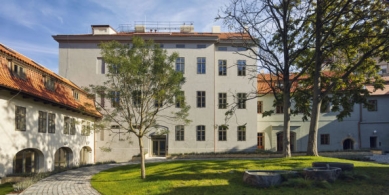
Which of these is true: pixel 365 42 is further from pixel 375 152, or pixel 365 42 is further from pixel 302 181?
pixel 375 152

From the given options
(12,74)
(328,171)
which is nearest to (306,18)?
(328,171)

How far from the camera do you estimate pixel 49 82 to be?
21.1 m

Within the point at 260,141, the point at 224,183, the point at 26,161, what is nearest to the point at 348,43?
the point at 224,183

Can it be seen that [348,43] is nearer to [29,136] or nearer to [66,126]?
[29,136]

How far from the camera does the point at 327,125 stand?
33.3 m

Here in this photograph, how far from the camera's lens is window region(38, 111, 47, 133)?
18503 millimetres

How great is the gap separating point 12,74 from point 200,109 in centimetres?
1870

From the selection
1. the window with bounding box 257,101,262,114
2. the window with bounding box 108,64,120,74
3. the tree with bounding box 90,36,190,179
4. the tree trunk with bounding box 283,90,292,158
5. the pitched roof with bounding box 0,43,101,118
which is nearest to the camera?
the tree with bounding box 90,36,190,179

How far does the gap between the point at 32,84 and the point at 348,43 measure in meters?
18.0

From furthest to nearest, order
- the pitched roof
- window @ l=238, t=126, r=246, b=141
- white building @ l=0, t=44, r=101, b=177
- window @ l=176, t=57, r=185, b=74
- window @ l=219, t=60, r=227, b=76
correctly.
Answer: window @ l=219, t=60, r=227, b=76 < window @ l=176, t=57, r=185, b=74 < window @ l=238, t=126, r=246, b=141 < the pitched roof < white building @ l=0, t=44, r=101, b=177

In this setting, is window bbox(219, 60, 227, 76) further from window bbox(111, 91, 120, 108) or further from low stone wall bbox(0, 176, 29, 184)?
low stone wall bbox(0, 176, 29, 184)

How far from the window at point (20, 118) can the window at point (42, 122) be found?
1.61 m

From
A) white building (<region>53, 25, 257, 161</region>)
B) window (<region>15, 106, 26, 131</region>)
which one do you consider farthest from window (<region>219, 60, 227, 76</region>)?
window (<region>15, 106, 26, 131</region>)

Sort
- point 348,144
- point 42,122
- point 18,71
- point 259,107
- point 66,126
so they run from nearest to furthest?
point 18,71, point 42,122, point 66,126, point 348,144, point 259,107
